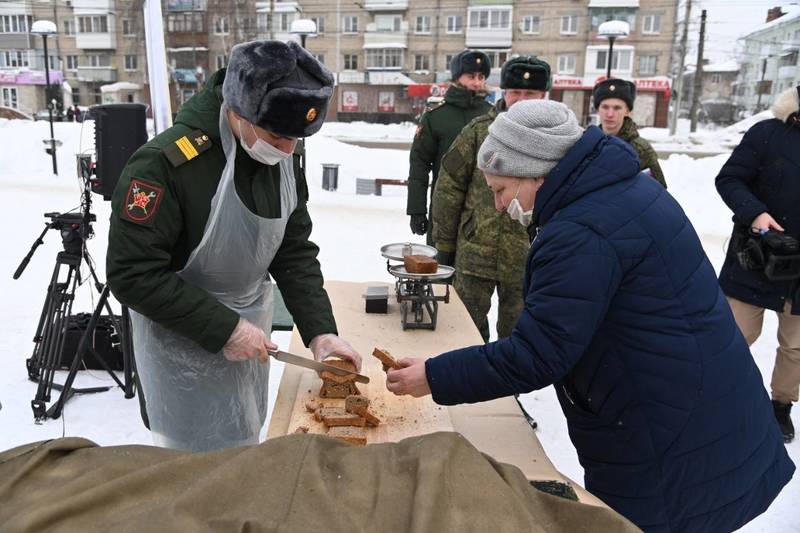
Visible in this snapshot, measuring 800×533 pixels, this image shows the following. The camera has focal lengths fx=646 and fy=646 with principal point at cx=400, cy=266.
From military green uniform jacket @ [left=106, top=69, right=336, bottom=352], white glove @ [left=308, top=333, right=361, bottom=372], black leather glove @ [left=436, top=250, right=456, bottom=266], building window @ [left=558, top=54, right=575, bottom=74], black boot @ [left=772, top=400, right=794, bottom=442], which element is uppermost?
building window @ [left=558, top=54, right=575, bottom=74]

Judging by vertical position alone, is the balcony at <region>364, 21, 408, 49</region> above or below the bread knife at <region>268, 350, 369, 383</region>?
above

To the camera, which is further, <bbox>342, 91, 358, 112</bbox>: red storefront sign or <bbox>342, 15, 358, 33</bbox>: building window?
<bbox>342, 91, 358, 112</bbox>: red storefront sign

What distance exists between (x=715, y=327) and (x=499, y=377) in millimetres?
579

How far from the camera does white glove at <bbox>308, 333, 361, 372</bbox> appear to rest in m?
2.23

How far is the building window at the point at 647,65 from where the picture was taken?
115 ft

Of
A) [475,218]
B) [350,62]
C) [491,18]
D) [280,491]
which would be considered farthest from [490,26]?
[280,491]

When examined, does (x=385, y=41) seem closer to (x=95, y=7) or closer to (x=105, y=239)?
(x=95, y=7)

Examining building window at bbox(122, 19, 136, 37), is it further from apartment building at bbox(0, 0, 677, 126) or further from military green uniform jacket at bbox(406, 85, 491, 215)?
military green uniform jacket at bbox(406, 85, 491, 215)

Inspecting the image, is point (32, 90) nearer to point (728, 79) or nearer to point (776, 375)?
point (776, 375)

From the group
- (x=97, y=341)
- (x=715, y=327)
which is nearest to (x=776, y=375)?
(x=715, y=327)

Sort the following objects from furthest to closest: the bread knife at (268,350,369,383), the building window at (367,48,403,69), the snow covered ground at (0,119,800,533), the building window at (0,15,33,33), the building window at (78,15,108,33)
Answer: the building window at (0,15,33,33)
the building window at (78,15,108,33)
the building window at (367,48,403,69)
the snow covered ground at (0,119,800,533)
the bread knife at (268,350,369,383)

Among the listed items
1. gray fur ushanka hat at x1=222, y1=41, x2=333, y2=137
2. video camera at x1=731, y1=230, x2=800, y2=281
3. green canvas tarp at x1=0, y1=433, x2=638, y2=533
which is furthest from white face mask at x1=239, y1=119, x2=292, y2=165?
video camera at x1=731, y1=230, x2=800, y2=281

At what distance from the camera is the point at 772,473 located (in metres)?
1.84

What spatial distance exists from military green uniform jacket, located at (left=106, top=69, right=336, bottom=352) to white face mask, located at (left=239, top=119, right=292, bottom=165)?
43 millimetres
